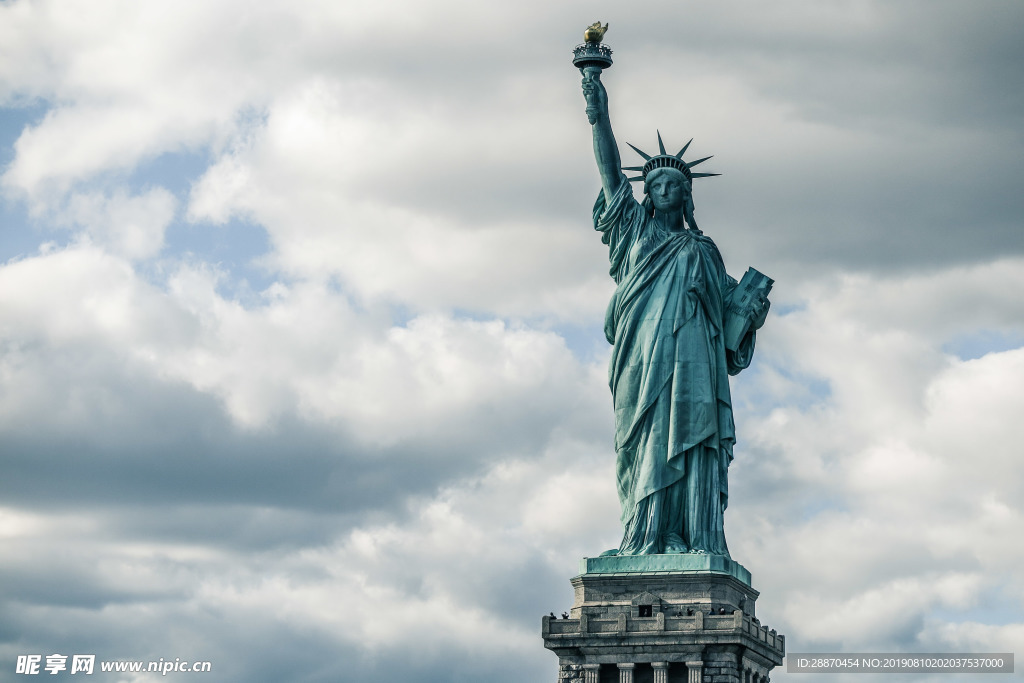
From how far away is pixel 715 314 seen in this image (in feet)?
233

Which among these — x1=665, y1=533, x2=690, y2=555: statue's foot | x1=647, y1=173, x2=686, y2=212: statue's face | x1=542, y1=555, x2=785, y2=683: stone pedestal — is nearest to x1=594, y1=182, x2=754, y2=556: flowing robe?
x1=665, y1=533, x2=690, y2=555: statue's foot

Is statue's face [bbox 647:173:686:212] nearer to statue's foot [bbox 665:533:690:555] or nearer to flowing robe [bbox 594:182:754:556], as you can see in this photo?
flowing robe [bbox 594:182:754:556]

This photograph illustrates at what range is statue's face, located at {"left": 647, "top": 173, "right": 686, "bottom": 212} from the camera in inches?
2827

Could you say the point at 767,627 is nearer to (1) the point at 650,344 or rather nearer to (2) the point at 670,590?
(2) the point at 670,590

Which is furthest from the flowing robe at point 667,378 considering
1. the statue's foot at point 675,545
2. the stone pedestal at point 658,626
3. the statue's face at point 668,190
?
the stone pedestal at point 658,626

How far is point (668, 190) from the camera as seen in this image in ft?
235

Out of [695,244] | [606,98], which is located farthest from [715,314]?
[606,98]

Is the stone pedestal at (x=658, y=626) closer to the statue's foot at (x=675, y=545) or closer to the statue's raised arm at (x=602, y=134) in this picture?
the statue's foot at (x=675, y=545)

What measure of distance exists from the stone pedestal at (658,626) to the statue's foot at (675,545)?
1.14ft

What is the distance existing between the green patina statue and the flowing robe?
28 mm

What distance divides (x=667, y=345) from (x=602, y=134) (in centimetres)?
642

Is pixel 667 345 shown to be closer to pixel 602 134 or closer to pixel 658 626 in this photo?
pixel 602 134

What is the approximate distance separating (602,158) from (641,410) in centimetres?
748

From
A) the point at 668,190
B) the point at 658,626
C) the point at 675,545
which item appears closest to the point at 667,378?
the point at 675,545
